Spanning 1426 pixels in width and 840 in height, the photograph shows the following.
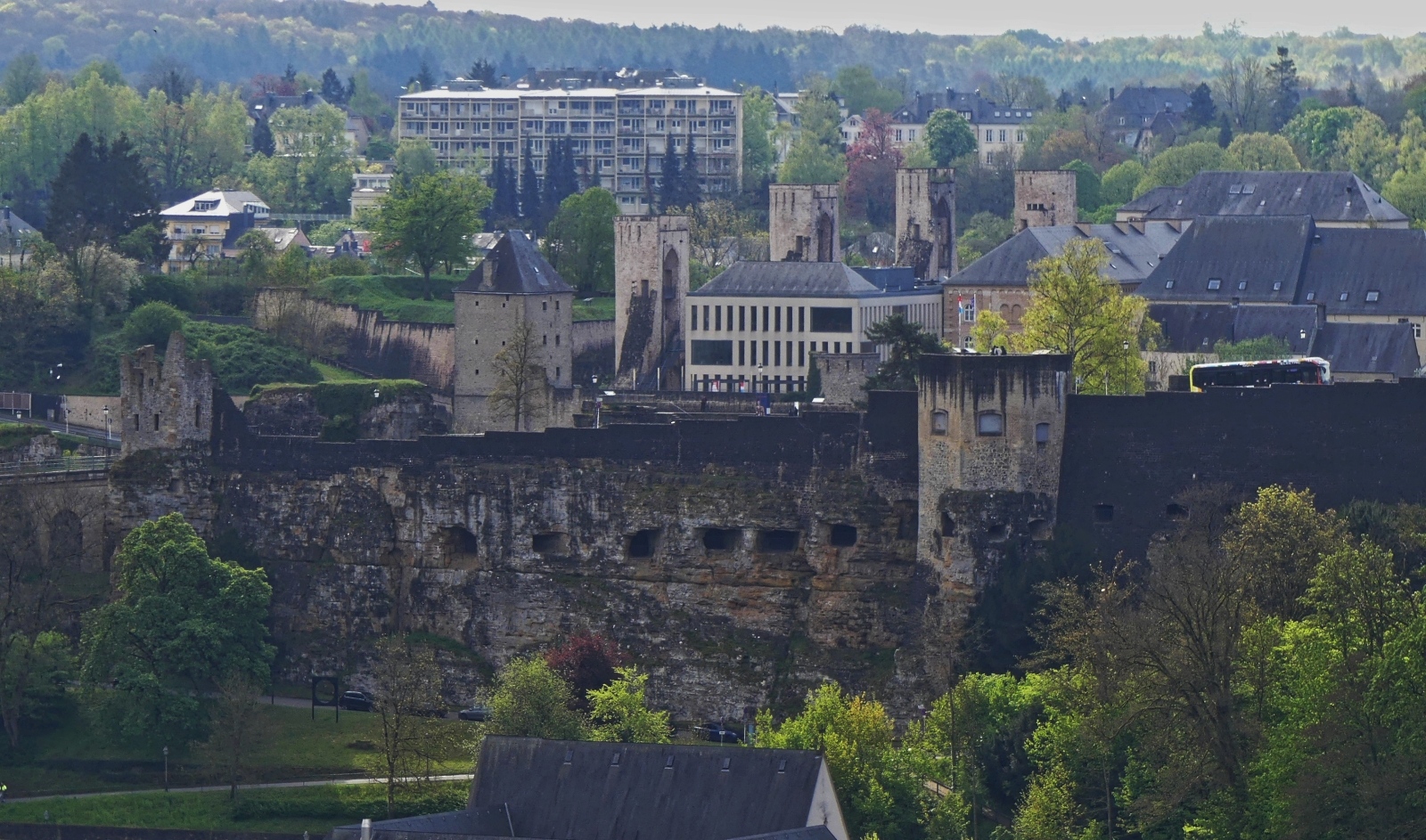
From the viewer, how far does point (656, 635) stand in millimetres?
85500

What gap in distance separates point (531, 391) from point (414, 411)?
24.9 feet

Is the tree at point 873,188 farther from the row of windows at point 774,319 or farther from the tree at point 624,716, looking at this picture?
the tree at point 624,716

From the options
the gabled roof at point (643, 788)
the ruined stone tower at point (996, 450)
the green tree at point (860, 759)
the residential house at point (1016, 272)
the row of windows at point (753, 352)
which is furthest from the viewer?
the residential house at point (1016, 272)

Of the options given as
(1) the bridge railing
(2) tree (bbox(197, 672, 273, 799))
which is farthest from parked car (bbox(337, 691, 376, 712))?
(1) the bridge railing

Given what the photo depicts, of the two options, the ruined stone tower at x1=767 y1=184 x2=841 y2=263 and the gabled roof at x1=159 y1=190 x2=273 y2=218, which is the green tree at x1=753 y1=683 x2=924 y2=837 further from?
the gabled roof at x1=159 y1=190 x2=273 y2=218

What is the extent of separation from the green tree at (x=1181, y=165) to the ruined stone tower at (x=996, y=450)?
77967 mm

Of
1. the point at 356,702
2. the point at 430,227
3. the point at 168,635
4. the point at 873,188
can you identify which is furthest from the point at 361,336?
the point at 873,188

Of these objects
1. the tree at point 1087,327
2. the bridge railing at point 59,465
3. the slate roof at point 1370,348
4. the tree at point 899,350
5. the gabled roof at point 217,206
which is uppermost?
the tree at point 1087,327

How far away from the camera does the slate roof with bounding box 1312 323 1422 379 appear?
101887 millimetres

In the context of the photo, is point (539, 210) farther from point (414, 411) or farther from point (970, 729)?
point (970, 729)

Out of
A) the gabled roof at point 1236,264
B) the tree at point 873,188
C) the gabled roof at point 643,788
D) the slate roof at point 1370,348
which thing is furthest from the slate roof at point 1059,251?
the tree at point 873,188

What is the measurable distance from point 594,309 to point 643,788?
57.9 meters

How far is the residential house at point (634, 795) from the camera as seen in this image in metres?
66.6

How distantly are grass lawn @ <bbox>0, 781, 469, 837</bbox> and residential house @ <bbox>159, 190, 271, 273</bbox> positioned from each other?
6911 cm
